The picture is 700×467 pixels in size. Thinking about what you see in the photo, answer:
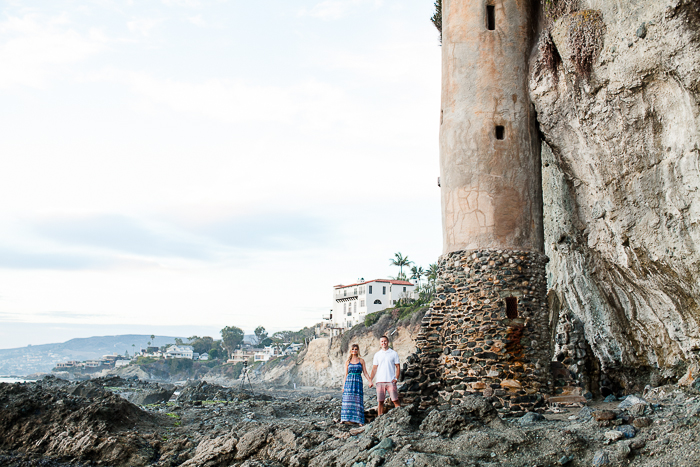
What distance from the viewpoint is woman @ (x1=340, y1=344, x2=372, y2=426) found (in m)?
11.0

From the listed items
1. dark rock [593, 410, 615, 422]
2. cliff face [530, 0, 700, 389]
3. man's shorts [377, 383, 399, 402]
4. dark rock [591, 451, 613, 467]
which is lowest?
dark rock [591, 451, 613, 467]

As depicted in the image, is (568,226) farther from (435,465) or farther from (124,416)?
(124,416)

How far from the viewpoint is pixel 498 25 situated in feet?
46.0

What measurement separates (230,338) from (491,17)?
329 feet

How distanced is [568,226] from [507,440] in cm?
783

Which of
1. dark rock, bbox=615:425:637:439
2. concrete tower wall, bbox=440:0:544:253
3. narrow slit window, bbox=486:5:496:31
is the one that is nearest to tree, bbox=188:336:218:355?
concrete tower wall, bbox=440:0:544:253

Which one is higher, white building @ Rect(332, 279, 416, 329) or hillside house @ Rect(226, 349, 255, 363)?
white building @ Rect(332, 279, 416, 329)

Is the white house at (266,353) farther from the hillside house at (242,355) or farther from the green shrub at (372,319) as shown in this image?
the green shrub at (372,319)

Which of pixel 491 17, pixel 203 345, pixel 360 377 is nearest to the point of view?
pixel 360 377

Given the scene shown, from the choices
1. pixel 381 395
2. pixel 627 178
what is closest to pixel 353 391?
pixel 381 395

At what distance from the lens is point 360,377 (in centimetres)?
1093

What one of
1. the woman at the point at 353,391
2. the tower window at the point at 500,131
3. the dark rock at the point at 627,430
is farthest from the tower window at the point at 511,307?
the dark rock at the point at 627,430

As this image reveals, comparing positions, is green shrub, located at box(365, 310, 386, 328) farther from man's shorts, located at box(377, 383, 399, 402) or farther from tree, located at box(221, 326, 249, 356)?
tree, located at box(221, 326, 249, 356)

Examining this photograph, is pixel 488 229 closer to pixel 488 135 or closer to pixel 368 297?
pixel 488 135
